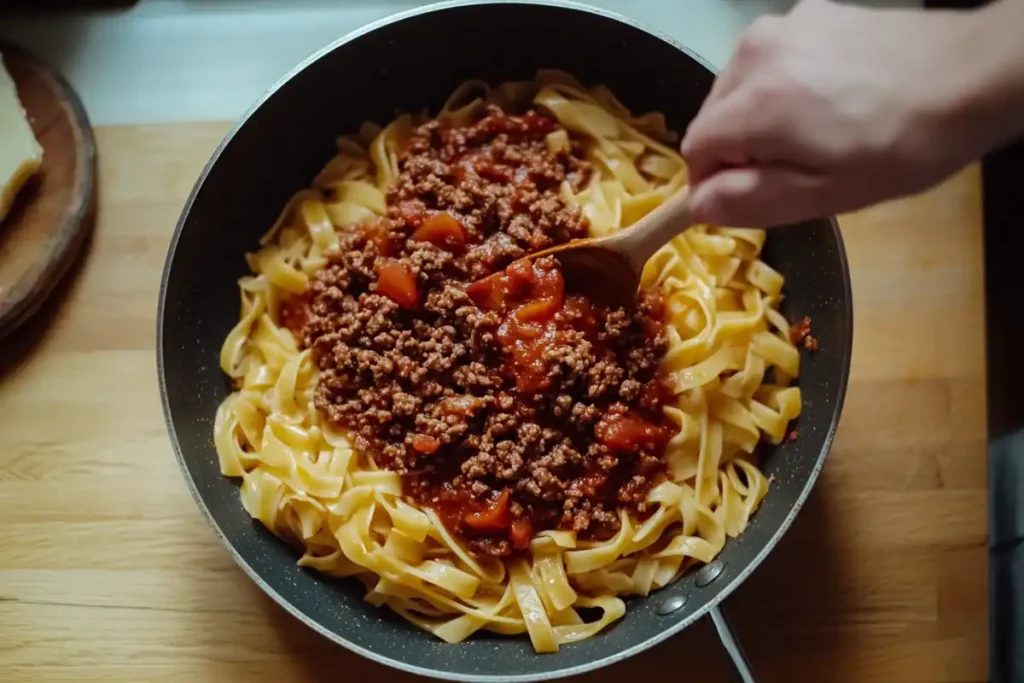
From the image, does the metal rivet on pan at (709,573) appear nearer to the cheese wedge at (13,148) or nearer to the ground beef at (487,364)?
the ground beef at (487,364)

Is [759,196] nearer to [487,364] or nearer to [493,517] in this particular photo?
[487,364]

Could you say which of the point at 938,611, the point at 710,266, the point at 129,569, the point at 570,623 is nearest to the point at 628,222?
the point at 710,266

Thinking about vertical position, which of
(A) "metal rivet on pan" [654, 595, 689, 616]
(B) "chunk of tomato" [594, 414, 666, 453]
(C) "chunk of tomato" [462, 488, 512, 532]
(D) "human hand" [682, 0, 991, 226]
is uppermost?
(D) "human hand" [682, 0, 991, 226]

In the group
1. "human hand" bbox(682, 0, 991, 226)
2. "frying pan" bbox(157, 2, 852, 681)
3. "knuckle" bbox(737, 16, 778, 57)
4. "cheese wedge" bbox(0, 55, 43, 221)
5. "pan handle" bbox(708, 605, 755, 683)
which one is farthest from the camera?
"cheese wedge" bbox(0, 55, 43, 221)

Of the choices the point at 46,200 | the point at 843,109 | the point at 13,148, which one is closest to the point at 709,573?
the point at 843,109

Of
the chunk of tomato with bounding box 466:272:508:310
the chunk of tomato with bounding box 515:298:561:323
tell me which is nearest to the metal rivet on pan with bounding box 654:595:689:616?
the chunk of tomato with bounding box 515:298:561:323

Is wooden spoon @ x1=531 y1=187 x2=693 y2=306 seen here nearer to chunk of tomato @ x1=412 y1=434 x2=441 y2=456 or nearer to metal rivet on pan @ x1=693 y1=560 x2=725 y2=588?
chunk of tomato @ x1=412 y1=434 x2=441 y2=456
